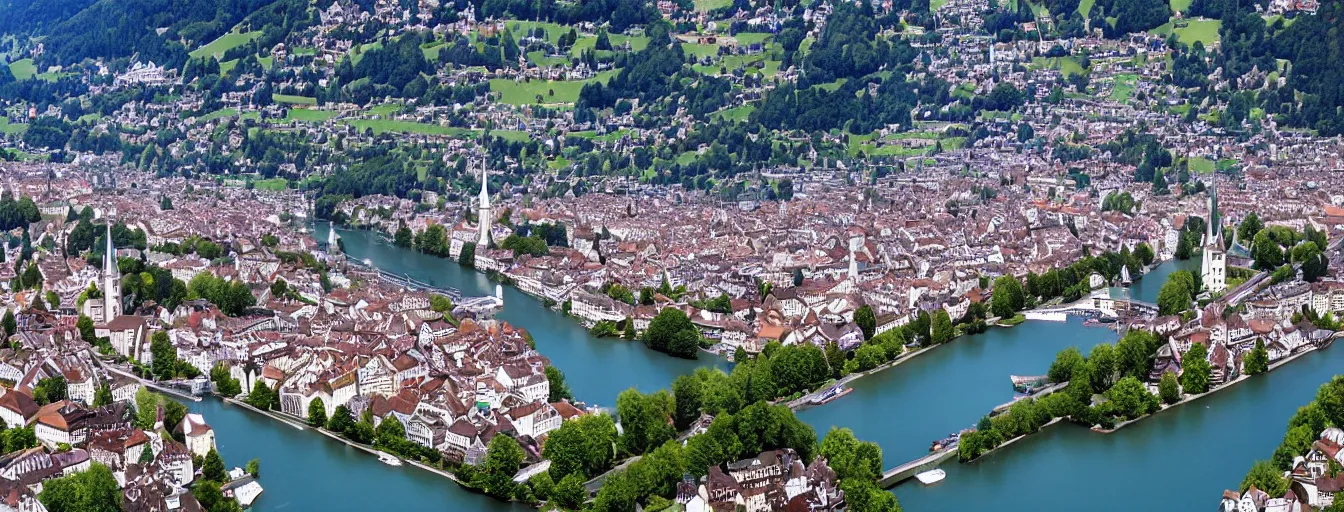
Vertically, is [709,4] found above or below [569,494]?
below

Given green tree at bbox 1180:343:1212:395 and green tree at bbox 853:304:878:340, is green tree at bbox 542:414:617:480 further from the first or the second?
green tree at bbox 853:304:878:340

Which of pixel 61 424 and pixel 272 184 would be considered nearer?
pixel 61 424

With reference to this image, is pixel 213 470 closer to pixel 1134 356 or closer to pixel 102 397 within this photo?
pixel 102 397

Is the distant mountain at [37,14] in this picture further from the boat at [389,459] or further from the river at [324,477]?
the boat at [389,459]

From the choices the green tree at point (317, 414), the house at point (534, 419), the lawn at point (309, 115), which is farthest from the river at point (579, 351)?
the lawn at point (309, 115)

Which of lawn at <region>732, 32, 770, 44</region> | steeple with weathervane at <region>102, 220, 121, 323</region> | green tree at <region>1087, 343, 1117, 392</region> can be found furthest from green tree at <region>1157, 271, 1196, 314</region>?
lawn at <region>732, 32, 770, 44</region>

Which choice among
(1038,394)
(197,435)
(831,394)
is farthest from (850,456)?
(197,435)

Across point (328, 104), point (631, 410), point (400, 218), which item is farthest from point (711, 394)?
point (328, 104)
